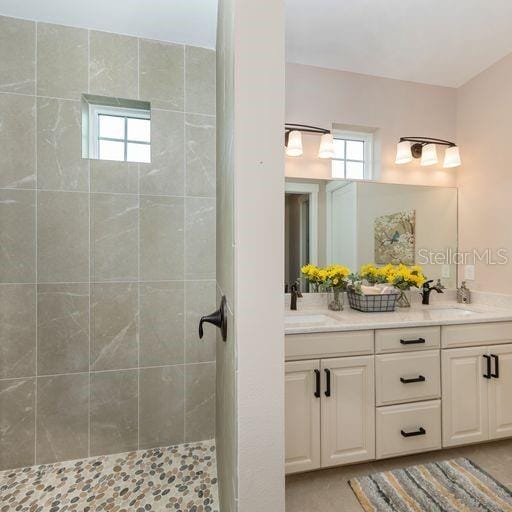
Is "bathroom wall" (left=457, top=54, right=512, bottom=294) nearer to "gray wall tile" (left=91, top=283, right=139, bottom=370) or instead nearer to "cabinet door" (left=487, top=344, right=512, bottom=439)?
"cabinet door" (left=487, top=344, right=512, bottom=439)

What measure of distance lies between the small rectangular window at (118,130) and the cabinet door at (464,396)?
85.5 inches

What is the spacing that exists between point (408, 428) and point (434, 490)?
10.9 inches

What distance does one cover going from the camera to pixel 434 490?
1.56m

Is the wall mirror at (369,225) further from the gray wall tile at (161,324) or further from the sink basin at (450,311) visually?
the gray wall tile at (161,324)

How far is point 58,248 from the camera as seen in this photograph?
177 centimetres

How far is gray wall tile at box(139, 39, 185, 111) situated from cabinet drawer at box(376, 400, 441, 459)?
2.13 m

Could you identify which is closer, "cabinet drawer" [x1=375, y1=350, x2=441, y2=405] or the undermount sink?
"cabinet drawer" [x1=375, y1=350, x2=441, y2=405]

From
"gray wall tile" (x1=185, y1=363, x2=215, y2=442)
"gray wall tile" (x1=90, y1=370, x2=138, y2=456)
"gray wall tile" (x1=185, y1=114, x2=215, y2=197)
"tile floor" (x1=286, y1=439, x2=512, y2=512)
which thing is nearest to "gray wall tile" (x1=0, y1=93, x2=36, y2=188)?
"gray wall tile" (x1=185, y1=114, x2=215, y2=197)

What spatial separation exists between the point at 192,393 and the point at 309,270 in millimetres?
1093

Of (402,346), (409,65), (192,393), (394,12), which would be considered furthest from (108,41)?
(402,346)

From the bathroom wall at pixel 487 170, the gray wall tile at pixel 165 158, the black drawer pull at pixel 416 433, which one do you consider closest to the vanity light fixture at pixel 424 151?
the bathroom wall at pixel 487 170

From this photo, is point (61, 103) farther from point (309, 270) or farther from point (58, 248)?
point (309, 270)

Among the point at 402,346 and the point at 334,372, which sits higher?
the point at 402,346

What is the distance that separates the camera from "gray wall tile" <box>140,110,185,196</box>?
188cm
